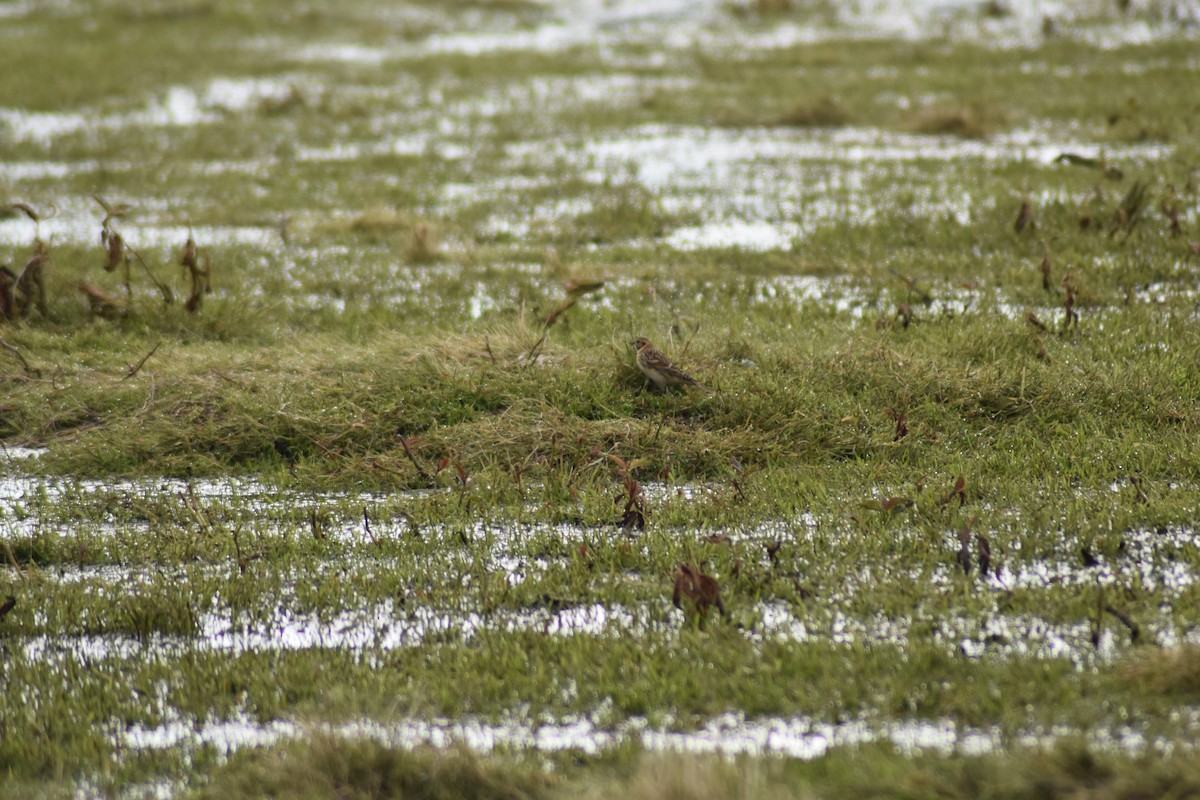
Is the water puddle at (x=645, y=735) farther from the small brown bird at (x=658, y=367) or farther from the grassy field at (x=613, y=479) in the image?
the small brown bird at (x=658, y=367)

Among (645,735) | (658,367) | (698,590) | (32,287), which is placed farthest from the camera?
(32,287)

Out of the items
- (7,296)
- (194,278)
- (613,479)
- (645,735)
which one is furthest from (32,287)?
(645,735)

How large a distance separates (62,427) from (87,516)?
1.15 m

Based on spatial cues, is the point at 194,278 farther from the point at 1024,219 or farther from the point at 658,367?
the point at 1024,219

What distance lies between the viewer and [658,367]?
19.6 ft

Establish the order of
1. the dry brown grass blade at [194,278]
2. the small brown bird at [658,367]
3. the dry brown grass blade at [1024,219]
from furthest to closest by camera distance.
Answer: the dry brown grass blade at [1024,219] < the dry brown grass blade at [194,278] < the small brown bird at [658,367]

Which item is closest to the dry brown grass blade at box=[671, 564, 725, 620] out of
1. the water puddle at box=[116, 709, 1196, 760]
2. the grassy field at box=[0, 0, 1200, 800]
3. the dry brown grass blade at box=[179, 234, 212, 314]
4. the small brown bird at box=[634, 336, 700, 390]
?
the grassy field at box=[0, 0, 1200, 800]

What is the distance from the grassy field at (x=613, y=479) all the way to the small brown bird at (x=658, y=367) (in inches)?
5.4

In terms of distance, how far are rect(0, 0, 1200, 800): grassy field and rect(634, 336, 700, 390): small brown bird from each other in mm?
138

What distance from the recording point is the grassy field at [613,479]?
334 centimetres

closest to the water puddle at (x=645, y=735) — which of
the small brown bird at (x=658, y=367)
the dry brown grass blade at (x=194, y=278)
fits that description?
the small brown bird at (x=658, y=367)

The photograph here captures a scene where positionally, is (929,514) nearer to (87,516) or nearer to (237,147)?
(87,516)

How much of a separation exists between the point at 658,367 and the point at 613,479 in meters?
0.86

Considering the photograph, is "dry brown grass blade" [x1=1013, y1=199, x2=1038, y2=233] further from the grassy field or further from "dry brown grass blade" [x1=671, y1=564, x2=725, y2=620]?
"dry brown grass blade" [x1=671, y1=564, x2=725, y2=620]
